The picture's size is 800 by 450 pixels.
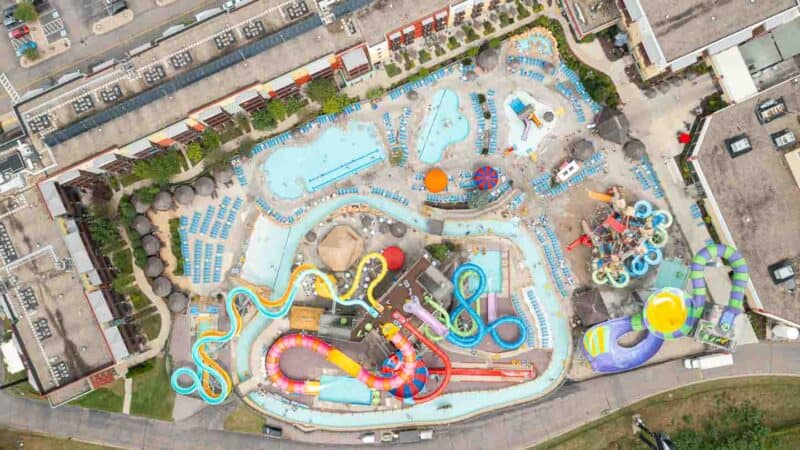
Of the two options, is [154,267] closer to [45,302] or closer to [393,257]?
[45,302]

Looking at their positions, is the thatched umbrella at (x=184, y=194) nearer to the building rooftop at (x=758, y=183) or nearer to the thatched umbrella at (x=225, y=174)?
the thatched umbrella at (x=225, y=174)

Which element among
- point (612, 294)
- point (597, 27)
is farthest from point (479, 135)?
point (612, 294)

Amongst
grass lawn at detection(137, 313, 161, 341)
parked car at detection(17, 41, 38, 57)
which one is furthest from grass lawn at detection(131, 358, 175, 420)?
parked car at detection(17, 41, 38, 57)

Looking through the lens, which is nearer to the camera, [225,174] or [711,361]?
[711,361]

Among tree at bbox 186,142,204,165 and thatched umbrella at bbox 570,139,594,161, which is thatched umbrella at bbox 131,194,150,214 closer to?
tree at bbox 186,142,204,165

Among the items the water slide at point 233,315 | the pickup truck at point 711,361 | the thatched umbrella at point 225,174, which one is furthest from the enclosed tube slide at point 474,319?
the thatched umbrella at point 225,174

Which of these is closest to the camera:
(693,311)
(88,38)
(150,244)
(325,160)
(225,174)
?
(693,311)

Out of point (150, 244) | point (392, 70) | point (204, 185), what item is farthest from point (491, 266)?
point (150, 244)
